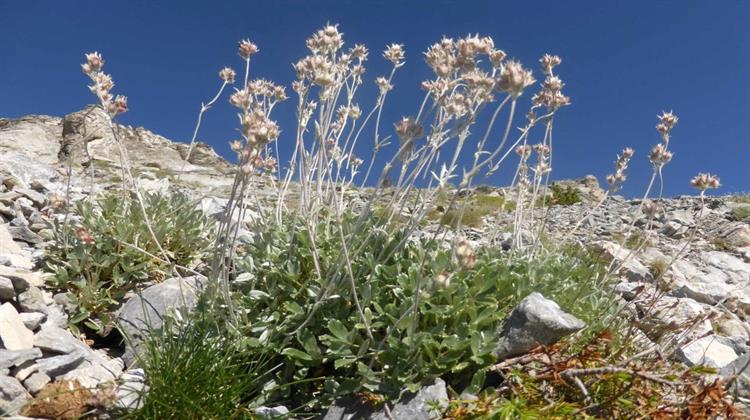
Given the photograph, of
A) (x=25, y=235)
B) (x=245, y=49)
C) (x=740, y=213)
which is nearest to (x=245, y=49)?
(x=245, y=49)

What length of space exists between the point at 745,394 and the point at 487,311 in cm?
130

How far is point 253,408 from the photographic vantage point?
2236 mm

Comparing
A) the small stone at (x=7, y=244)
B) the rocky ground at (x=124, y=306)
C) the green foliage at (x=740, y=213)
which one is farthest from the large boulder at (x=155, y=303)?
the green foliage at (x=740, y=213)

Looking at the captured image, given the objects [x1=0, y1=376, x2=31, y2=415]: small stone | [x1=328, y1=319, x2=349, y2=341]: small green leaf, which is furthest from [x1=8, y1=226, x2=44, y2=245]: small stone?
[x1=328, y1=319, x2=349, y2=341]: small green leaf

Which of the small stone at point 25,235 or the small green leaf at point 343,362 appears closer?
the small green leaf at point 343,362

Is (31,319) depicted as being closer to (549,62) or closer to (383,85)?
(383,85)

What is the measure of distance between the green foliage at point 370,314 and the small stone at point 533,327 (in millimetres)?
82

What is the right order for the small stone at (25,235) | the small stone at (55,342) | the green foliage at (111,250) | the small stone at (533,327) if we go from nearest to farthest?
the small stone at (533,327) → the small stone at (55,342) → the green foliage at (111,250) → the small stone at (25,235)

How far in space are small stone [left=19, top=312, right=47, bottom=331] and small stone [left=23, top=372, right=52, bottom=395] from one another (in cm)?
43

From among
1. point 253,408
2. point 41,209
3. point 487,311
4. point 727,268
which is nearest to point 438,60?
point 487,311

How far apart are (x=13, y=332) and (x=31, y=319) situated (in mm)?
210

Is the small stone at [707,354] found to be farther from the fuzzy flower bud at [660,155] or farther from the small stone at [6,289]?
the small stone at [6,289]

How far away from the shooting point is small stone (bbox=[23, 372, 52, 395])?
7.29 feet

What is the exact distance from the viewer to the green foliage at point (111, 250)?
3.16 metres
